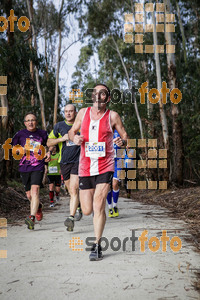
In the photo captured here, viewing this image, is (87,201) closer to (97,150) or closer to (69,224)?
(97,150)

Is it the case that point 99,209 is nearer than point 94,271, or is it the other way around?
point 94,271

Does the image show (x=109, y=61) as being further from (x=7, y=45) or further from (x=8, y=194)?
(x=8, y=194)

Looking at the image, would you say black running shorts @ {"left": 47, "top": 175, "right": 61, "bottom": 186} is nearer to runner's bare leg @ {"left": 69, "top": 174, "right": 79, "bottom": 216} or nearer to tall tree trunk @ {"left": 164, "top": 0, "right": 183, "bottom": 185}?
tall tree trunk @ {"left": 164, "top": 0, "right": 183, "bottom": 185}

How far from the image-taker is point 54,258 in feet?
13.4

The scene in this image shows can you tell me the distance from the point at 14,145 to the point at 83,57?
31.0 m

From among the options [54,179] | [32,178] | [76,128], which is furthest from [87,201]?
[54,179]

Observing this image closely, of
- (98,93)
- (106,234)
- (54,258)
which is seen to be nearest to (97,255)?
(54,258)

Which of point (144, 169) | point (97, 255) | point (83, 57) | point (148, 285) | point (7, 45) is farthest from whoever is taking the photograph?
point (83, 57)

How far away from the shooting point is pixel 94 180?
4.48m

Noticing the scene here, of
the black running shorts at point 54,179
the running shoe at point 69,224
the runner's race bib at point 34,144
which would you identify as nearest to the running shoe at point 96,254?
the running shoe at point 69,224

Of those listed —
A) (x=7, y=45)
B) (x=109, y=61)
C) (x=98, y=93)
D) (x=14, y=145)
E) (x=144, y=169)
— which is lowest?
(x=144, y=169)

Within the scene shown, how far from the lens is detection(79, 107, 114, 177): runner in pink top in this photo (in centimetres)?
443

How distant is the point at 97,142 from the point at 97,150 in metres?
0.09

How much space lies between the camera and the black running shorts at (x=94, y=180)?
4406 millimetres
